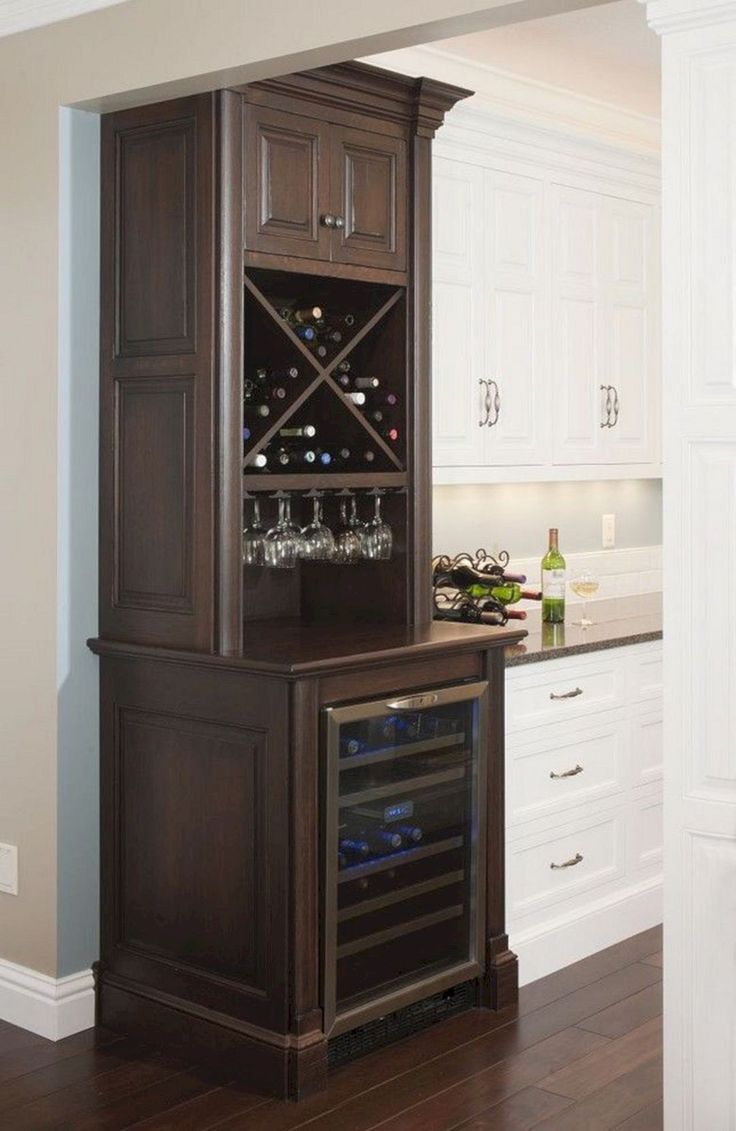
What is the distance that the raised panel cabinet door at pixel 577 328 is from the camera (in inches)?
199

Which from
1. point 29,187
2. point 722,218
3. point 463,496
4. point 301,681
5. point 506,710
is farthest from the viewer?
point 463,496

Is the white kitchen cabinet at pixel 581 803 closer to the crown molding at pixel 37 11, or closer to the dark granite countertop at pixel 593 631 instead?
the dark granite countertop at pixel 593 631

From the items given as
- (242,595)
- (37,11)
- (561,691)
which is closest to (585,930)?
(561,691)

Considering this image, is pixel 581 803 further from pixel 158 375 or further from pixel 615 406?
pixel 158 375

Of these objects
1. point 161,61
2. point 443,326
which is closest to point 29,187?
point 161,61

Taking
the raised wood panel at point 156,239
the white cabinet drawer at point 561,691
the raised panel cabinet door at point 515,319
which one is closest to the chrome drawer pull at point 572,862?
the white cabinet drawer at point 561,691

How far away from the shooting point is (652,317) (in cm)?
557

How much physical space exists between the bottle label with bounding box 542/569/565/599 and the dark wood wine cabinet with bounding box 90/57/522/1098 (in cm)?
94

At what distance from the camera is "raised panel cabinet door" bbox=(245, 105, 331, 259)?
3602 millimetres

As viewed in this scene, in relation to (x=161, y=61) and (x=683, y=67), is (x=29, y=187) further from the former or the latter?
(x=683, y=67)

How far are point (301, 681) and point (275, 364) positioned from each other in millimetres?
1014

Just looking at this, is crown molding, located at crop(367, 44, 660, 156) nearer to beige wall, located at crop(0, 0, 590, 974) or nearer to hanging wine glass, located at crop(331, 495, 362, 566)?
beige wall, located at crop(0, 0, 590, 974)

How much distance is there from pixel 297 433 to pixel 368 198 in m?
0.66

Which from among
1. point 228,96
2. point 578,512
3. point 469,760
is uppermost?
point 228,96
